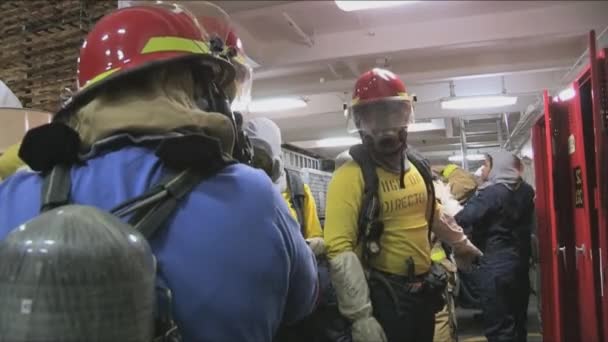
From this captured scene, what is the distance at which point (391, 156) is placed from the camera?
8.79 ft

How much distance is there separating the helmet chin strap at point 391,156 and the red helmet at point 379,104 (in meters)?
0.08

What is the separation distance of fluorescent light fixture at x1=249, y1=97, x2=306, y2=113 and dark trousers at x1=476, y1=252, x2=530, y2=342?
4.30 m

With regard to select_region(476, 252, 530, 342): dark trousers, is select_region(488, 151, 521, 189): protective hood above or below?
above

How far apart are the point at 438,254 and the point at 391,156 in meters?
2.26

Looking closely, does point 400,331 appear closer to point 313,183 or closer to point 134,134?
point 134,134

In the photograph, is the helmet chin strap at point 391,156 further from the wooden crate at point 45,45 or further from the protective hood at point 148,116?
the wooden crate at point 45,45

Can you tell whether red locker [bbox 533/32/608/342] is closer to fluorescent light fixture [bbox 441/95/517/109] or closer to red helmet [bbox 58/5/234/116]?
red helmet [bbox 58/5/234/116]

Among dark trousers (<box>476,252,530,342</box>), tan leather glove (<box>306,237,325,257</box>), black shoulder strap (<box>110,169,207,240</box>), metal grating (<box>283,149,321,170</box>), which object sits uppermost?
metal grating (<box>283,149,321,170</box>)

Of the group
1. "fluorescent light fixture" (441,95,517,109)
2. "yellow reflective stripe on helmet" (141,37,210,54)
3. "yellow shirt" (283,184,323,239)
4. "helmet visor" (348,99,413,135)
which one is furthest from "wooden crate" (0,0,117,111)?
"fluorescent light fixture" (441,95,517,109)

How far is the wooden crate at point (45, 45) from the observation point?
10.9ft

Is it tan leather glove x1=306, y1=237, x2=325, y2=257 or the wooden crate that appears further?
the wooden crate

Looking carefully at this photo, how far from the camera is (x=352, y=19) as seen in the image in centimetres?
611

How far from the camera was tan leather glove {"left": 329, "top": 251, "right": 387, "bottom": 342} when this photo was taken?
2.27 m

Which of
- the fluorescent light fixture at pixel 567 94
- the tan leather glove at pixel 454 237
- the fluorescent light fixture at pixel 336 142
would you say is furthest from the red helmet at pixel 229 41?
the fluorescent light fixture at pixel 336 142
